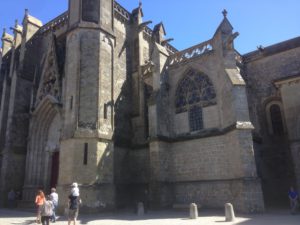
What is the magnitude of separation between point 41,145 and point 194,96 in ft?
34.2

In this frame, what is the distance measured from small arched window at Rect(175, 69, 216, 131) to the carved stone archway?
299 inches

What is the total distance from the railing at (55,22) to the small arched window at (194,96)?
980 centimetres

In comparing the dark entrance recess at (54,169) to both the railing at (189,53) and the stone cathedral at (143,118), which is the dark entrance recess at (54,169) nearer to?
the stone cathedral at (143,118)

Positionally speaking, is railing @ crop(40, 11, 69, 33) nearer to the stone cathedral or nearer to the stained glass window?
the stone cathedral

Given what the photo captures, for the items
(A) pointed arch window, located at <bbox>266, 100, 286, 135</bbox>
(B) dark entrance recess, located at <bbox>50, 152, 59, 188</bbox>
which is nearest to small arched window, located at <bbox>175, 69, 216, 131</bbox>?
(A) pointed arch window, located at <bbox>266, 100, 286, 135</bbox>

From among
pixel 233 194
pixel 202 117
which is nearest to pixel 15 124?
pixel 202 117

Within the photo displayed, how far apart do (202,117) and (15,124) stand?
1250 centimetres

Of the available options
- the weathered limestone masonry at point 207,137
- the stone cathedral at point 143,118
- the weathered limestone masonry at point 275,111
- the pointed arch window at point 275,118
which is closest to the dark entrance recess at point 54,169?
the stone cathedral at point 143,118

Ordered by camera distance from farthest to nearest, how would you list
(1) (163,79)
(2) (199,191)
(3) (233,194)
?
1. (1) (163,79)
2. (2) (199,191)
3. (3) (233,194)

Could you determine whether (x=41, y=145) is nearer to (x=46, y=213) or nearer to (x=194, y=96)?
(x=194, y=96)

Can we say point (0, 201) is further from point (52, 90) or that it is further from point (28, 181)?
point (52, 90)

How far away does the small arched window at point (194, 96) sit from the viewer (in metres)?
16.6

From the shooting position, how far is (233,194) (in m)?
13.4

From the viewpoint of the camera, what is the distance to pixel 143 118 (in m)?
18.3
